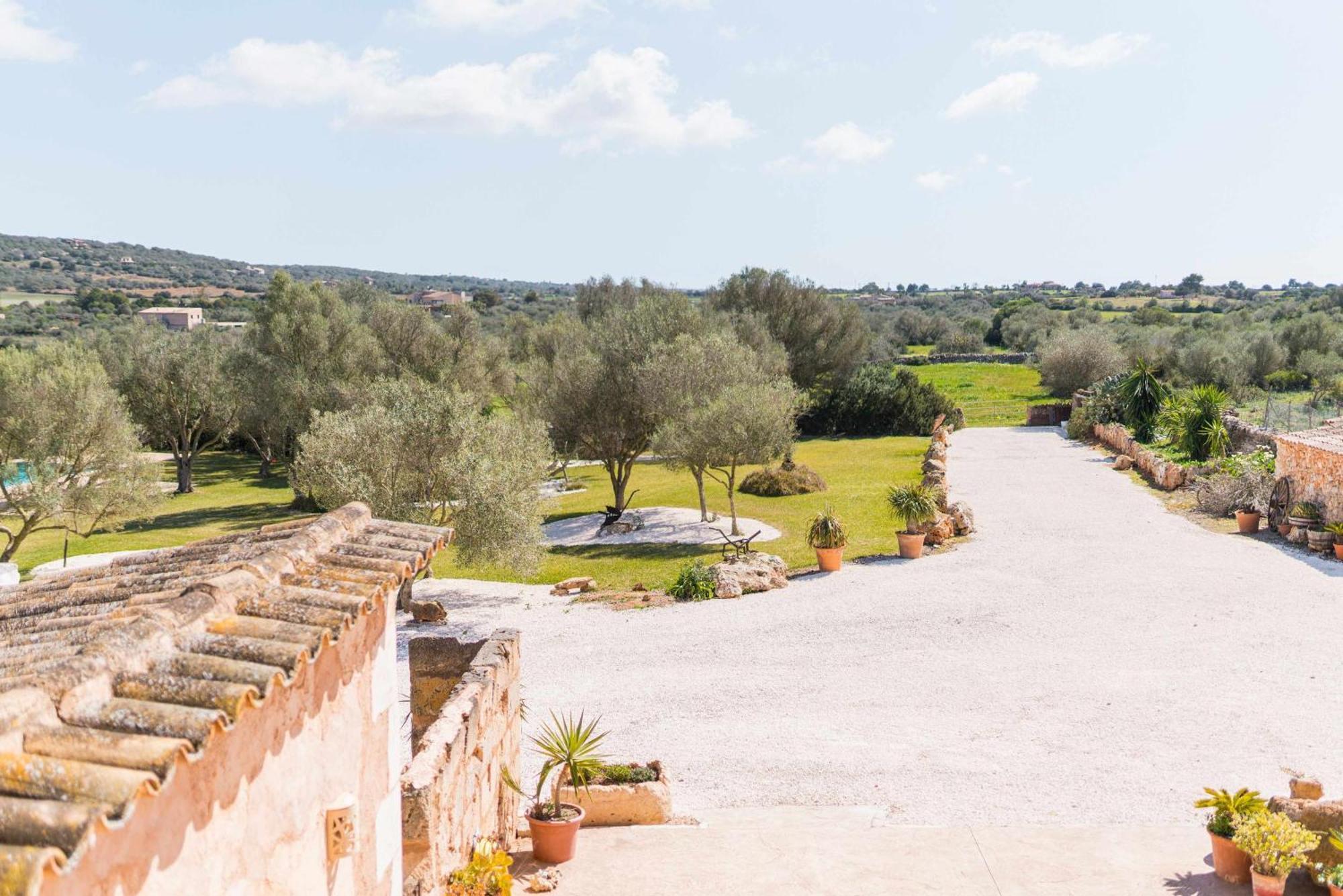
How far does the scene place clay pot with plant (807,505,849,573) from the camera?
21.6 meters

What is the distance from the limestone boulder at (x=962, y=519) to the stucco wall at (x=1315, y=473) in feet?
22.6

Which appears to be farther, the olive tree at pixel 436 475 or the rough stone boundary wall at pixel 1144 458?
the rough stone boundary wall at pixel 1144 458

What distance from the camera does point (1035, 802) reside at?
1080cm

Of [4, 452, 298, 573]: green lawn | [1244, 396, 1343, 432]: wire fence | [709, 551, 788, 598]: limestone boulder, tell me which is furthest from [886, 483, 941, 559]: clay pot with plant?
[4, 452, 298, 573]: green lawn

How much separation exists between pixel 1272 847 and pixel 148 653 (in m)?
8.38

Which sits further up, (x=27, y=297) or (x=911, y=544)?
(x=27, y=297)

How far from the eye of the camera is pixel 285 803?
14.5ft

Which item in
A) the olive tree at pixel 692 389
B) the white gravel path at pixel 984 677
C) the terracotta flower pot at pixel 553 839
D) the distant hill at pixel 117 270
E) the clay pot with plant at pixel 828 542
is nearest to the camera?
the terracotta flower pot at pixel 553 839

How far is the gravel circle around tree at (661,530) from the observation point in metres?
27.2

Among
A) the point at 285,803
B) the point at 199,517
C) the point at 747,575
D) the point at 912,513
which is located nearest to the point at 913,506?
the point at 912,513

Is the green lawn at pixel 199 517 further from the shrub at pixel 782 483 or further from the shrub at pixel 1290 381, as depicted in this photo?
the shrub at pixel 1290 381

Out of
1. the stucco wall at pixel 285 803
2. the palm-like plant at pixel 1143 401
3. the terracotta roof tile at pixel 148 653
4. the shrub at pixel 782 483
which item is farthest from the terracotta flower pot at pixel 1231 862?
the palm-like plant at pixel 1143 401

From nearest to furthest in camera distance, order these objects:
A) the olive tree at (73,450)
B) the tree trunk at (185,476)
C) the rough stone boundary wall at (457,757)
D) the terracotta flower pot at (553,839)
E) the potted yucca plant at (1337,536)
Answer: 1. the rough stone boundary wall at (457,757)
2. the terracotta flower pot at (553,839)
3. the potted yucca plant at (1337,536)
4. the olive tree at (73,450)
5. the tree trunk at (185,476)

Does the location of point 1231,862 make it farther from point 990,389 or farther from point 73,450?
point 990,389
